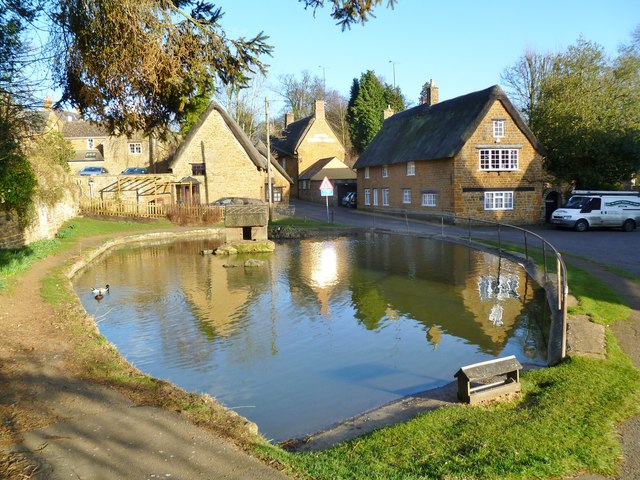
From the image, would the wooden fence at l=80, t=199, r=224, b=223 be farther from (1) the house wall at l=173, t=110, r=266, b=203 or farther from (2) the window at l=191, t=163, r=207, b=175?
(2) the window at l=191, t=163, r=207, b=175

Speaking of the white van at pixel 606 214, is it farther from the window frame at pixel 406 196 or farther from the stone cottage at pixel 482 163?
the window frame at pixel 406 196

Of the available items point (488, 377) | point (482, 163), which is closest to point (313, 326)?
point (488, 377)

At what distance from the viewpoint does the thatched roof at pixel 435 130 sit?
3625 cm

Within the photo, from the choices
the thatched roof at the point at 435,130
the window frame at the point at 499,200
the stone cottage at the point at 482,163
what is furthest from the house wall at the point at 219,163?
the window frame at the point at 499,200

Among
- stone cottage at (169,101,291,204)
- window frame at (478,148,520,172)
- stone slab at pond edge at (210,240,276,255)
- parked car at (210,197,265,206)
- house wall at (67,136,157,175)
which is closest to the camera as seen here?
stone slab at pond edge at (210,240,276,255)

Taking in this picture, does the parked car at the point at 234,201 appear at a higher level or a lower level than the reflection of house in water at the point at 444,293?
higher

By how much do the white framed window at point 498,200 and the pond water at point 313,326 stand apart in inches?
610

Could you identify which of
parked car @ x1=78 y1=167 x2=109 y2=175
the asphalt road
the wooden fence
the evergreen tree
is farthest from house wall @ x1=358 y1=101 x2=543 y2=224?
parked car @ x1=78 y1=167 x2=109 y2=175

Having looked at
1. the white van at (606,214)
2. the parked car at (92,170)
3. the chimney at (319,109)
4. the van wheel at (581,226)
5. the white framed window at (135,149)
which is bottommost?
the van wheel at (581,226)

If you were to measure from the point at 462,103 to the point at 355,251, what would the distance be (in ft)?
61.0

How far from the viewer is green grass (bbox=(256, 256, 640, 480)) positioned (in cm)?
533

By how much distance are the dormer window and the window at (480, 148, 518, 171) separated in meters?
0.92

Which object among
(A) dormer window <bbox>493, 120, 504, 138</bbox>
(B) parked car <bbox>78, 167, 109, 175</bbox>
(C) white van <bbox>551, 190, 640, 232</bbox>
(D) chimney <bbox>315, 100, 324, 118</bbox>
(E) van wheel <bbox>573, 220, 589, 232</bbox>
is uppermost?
(D) chimney <bbox>315, 100, 324, 118</bbox>

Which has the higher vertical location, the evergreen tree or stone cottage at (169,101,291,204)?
the evergreen tree
